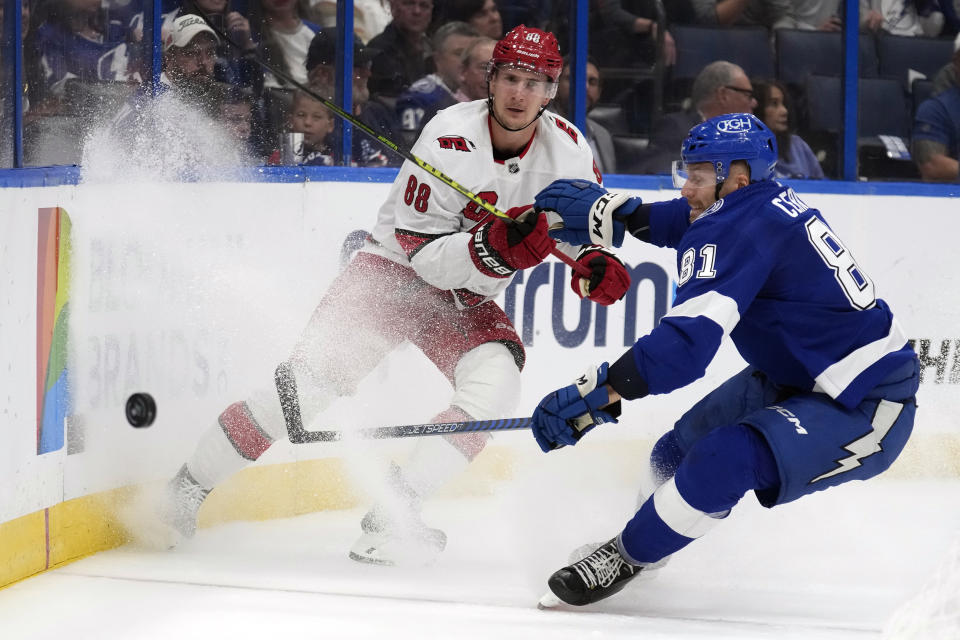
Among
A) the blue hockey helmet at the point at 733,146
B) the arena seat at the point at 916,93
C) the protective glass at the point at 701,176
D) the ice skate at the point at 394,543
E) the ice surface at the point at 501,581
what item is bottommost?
the ice surface at the point at 501,581

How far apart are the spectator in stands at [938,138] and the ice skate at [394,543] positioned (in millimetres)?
2533

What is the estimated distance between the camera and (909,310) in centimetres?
450

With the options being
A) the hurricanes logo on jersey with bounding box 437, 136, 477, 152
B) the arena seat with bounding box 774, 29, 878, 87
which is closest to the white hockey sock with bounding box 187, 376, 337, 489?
the hurricanes logo on jersey with bounding box 437, 136, 477, 152

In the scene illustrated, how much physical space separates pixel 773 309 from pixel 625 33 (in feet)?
6.75

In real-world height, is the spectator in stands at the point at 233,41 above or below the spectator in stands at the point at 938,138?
above

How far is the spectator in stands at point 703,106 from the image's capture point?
14.8 feet

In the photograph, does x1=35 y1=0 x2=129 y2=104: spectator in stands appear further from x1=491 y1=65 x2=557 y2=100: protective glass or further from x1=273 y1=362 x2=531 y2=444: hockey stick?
x1=491 y1=65 x2=557 y2=100: protective glass

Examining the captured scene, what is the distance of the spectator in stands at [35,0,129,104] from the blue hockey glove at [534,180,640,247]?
1.42 meters

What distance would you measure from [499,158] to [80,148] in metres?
1.13

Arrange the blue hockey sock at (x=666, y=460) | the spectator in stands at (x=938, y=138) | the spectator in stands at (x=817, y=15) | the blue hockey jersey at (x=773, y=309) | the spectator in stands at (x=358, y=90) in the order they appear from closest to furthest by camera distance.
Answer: the blue hockey jersey at (x=773, y=309)
the blue hockey sock at (x=666, y=460)
the spectator in stands at (x=358, y=90)
the spectator in stands at (x=817, y=15)
the spectator in stands at (x=938, y=138)

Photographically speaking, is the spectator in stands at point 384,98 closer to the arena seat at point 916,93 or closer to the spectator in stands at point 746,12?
the spectator in stands at point 746,12

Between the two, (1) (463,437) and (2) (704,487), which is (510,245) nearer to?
(1) (463,437)

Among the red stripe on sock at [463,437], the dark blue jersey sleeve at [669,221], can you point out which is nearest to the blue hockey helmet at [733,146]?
the dark blue jersey sleeve at [669,221]

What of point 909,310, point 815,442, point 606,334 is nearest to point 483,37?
point 606,334
